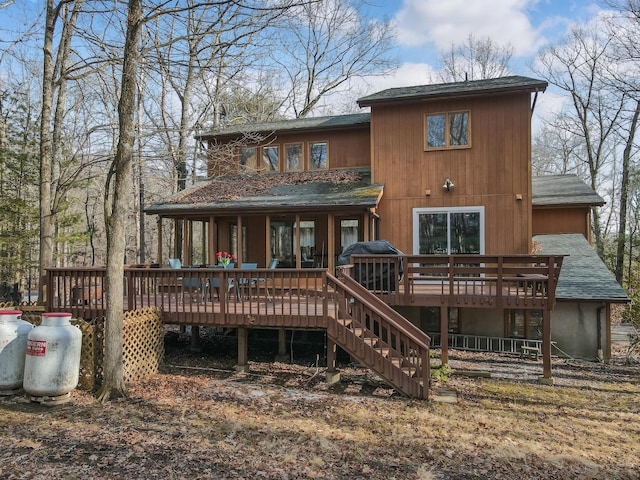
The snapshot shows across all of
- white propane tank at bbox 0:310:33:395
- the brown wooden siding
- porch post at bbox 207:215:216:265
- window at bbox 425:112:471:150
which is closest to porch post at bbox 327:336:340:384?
white propane tank at bbox 0:310:33:395

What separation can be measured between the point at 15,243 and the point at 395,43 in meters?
22.3

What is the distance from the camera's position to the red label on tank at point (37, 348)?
568 centimetres

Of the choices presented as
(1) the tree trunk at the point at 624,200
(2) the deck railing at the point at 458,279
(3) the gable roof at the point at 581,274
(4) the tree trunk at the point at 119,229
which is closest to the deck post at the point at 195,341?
(4) the tree trunk at the point at 119,229

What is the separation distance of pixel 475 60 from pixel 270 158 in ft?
75.3

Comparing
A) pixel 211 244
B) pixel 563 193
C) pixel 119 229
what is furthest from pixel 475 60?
pixel 119 229

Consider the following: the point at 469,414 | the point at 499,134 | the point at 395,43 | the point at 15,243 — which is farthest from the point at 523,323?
the point at 395,43

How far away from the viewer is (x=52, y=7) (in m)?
9.78

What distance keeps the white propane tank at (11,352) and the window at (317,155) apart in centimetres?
940

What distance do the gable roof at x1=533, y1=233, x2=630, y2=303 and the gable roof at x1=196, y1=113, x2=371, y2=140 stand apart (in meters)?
6.84

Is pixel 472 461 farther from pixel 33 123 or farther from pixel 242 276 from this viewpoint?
pixel 33 123

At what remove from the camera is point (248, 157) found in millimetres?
14500

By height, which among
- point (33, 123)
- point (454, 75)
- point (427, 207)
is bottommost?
point (427, 207)

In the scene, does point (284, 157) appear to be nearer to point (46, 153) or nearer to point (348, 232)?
point (348, 232)

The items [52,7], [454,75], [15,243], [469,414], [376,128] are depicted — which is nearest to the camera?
[469,414]
